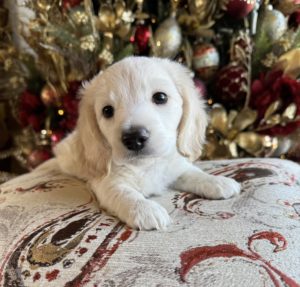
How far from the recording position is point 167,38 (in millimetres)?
1567

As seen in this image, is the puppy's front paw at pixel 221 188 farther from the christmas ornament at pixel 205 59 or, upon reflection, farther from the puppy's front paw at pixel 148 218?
the christmas ornament at pixel 205 59

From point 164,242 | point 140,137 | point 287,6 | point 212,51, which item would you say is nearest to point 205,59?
point 212,51

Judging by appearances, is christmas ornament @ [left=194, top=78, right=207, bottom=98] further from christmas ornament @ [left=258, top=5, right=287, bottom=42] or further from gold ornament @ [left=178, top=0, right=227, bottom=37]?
christmas ornament @ [left=258, top=5, right=287, bottom=42]

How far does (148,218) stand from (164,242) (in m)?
0.09

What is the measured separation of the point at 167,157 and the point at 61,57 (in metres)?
0.74

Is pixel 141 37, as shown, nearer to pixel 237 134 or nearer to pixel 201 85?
pixel 201 85

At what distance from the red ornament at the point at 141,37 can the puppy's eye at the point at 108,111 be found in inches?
23.6

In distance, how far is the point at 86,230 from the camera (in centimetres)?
85

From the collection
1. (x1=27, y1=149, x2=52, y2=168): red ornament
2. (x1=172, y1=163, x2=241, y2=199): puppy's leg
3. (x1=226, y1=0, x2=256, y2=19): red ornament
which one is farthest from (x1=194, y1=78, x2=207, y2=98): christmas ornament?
(x1=27, y1=149, x2=52, y2=168): red ornament

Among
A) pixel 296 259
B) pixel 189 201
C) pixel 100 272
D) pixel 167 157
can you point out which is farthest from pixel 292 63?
pixel 100 272

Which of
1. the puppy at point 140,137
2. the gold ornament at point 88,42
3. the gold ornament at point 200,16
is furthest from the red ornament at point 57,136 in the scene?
the gold ornament at point 200,16

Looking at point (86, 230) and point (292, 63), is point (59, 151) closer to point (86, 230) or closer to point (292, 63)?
point (86, 230)

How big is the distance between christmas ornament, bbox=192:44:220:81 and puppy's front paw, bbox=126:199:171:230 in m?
0.88

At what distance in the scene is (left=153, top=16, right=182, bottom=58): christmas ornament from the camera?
1.57 meters
